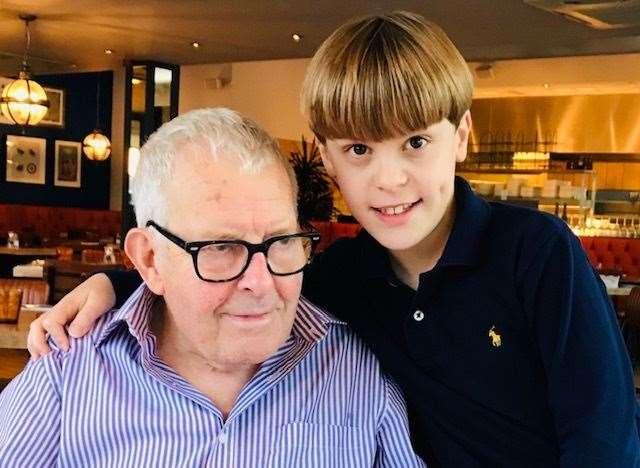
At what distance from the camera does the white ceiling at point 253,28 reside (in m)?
6.97

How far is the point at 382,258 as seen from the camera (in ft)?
4.93

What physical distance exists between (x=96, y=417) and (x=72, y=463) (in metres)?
0.09

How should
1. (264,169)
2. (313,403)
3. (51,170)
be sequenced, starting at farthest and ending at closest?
(51,170) < (313,403) < (264,169)

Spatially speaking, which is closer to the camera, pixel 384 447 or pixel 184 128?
pixel 184 128

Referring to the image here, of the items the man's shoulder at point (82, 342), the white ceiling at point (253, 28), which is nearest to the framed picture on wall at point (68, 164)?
the white ceiling at point (253, 28)

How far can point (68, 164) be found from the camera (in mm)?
13898

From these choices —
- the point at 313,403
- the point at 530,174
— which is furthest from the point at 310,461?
the point at 530,174

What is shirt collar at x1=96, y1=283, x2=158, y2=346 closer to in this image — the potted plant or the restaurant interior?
the restaurant interior

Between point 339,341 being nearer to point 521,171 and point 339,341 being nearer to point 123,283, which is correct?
point 123,283

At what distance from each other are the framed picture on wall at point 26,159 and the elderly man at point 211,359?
12.5m

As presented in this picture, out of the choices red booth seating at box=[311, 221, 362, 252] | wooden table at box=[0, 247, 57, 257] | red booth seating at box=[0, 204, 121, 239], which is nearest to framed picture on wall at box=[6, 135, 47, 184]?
red booth seating at box=[0, 204, 121, 239]

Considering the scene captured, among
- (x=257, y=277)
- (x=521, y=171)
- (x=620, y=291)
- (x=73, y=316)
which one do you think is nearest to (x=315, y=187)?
(x=521, y=171)

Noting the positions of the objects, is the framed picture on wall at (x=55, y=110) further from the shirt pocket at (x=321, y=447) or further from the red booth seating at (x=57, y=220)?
the shirt pocket at (x=321, y=447)

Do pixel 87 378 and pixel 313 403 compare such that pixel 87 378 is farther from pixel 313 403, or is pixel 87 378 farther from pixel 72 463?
pixel 313 403
